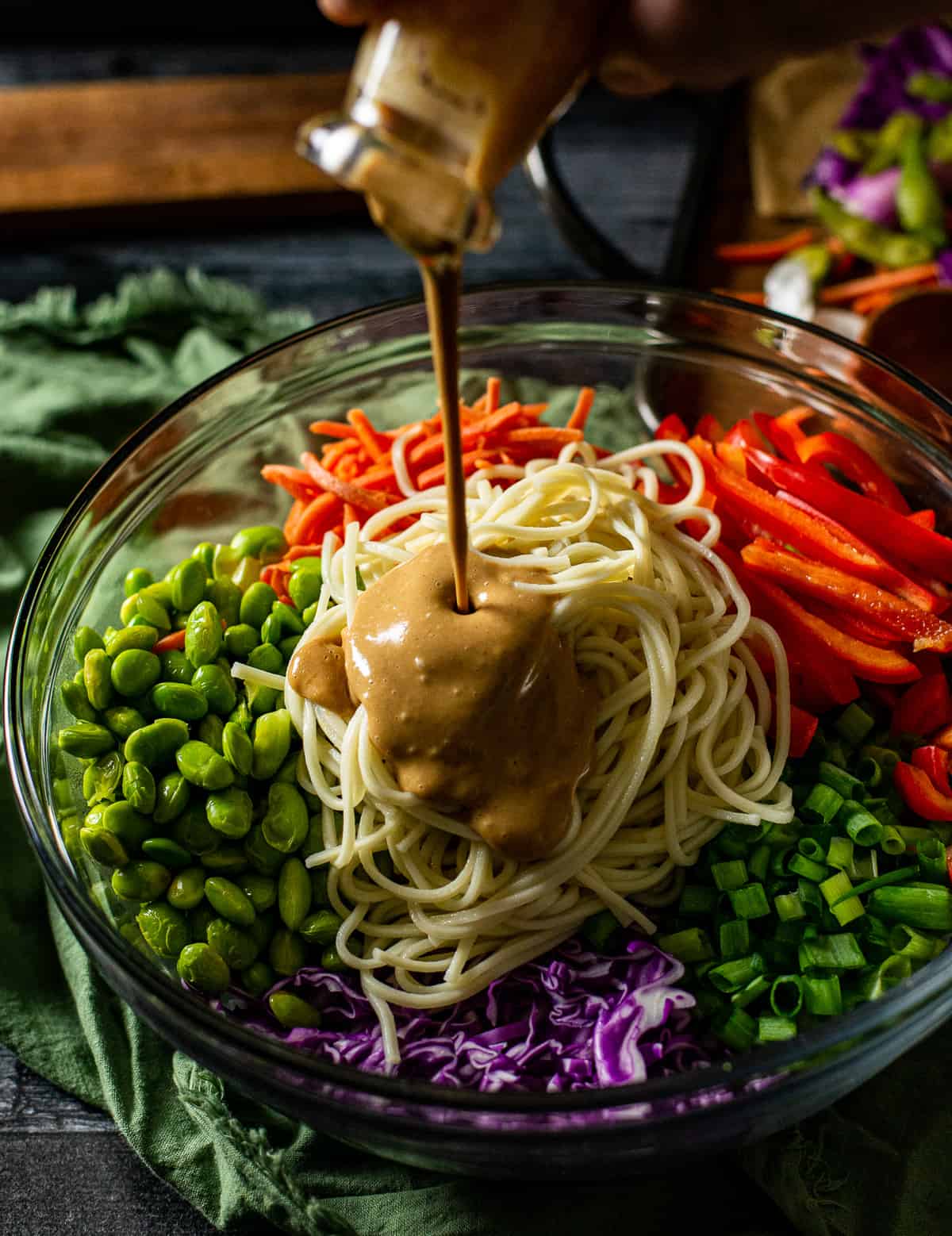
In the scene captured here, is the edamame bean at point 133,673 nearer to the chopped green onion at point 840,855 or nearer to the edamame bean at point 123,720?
the edamame bean at point 123,720

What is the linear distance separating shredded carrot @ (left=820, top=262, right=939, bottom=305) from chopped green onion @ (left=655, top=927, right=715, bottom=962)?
2.60 meters

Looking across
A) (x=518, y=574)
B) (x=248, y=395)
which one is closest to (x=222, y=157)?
(x=248, y=395)

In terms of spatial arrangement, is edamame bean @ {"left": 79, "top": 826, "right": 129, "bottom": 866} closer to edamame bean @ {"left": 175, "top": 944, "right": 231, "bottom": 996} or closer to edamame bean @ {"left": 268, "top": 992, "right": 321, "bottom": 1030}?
edamame bean @ {"left": 175, "top": 944, "right": 231, "bottom": 996}

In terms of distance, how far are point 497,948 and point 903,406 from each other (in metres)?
1.68

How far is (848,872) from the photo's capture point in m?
2.52

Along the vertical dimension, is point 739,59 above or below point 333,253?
above

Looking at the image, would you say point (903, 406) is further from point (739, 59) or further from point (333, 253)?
point (333, 253)

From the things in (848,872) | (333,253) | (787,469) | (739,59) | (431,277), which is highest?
(739,59)

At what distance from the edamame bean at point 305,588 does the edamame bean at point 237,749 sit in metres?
0.39

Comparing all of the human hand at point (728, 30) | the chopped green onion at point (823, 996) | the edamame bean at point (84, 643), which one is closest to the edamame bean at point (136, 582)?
the edamame bean at point (84, 643)

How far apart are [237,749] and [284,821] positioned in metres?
0.18

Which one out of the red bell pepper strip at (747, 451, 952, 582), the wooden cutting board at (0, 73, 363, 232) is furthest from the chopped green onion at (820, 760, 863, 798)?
the wooden cutting board at (0, 73, 363, 232)

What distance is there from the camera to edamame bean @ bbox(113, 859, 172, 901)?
8.08 ft

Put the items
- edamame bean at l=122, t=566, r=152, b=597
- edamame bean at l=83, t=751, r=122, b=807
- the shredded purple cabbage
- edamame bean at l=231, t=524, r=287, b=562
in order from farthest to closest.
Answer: edamame bean at l=231, t=524, r=287, b=562, edamame bean at l=122, t=566, r=152, b=597, edamame bean at l=83, t=751, r=122, b=807, the shredded purple cabbage
